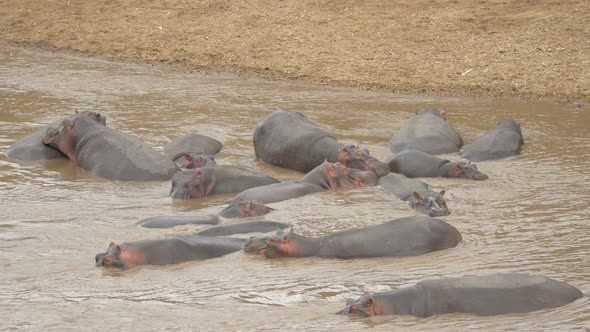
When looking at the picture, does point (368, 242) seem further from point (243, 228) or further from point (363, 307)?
point (363, 307)

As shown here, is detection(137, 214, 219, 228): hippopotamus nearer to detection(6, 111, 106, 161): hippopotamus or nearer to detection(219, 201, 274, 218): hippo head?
detection(219, 201, 274, 218): hippo head

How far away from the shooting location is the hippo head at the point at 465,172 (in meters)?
8.91

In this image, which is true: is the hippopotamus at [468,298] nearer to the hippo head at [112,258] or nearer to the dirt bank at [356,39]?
the hippo head at [112,258]

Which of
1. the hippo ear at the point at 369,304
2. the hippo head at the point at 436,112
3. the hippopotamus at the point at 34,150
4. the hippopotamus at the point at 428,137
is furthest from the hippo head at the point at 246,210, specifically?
the hippo head at the point at 436,112

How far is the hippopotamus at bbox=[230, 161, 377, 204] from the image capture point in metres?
8.28

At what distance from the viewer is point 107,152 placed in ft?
31.3

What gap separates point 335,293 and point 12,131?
5908 mm

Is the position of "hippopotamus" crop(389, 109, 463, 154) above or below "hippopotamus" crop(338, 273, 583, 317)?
above

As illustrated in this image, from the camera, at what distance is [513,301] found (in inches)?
221

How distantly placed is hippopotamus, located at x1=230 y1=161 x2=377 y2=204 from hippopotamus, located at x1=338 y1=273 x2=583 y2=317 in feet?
8.72

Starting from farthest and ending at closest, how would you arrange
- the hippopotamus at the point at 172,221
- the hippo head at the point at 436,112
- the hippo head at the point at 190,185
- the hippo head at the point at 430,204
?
the hippo head at the point at 436,112 < the hippo head at the point at 190,185 < the hippo head at the point at 430,204 < the hippopotamus at the point at 172,221

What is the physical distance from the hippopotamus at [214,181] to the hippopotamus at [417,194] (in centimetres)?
94

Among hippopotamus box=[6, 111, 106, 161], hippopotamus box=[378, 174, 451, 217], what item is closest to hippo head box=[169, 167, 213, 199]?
hippopotamus box=[378, 174, 451, 217]

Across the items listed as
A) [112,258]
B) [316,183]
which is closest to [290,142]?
[316,183]
